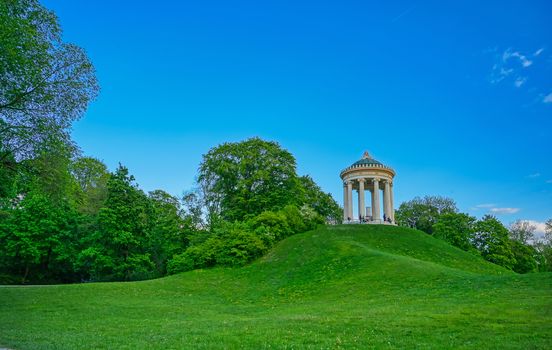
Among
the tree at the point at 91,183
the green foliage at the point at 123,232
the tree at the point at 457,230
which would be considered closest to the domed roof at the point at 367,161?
the tree at the point at 457,230

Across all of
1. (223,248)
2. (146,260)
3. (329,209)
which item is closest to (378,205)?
(329,209)

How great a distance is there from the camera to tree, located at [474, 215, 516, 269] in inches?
1937

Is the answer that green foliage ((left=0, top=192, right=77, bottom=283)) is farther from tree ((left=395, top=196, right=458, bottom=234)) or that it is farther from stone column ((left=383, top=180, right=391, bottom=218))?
tree ((left=395, top=196, right=458, bottom=234))

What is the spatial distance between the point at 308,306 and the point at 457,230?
39058mm

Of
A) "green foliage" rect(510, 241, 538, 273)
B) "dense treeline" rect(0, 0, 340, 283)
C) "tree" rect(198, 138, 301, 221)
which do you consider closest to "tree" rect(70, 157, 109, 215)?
"dense treeline" rect(0, 0, 340, 283)

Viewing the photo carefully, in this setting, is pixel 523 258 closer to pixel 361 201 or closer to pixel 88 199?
pixel 361 201

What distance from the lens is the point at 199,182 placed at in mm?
51312

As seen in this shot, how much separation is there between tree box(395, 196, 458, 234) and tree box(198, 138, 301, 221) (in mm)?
31395

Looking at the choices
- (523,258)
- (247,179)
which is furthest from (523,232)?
(247,179)

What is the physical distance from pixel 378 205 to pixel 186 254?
76.6ft

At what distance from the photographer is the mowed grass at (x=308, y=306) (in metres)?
11.3

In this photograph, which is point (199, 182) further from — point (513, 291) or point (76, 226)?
→ point (513, 291)

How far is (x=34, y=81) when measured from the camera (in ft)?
58.7

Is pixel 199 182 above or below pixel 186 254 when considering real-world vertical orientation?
above
